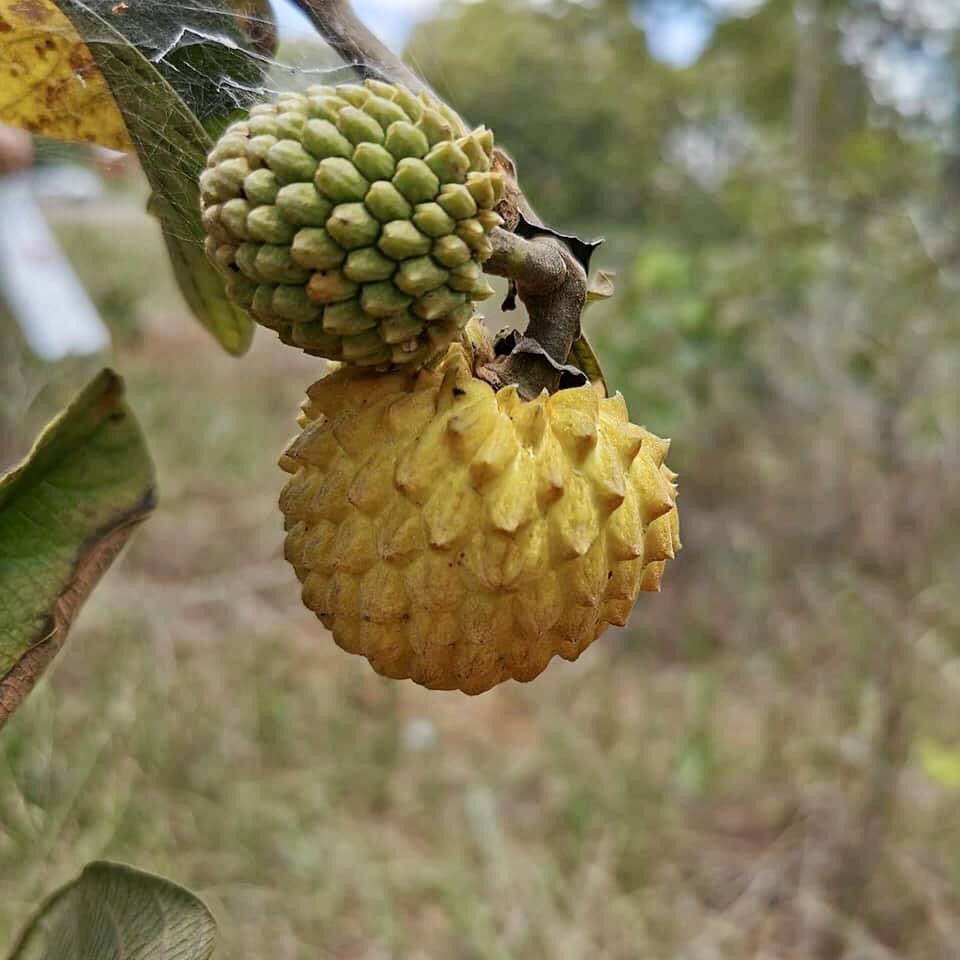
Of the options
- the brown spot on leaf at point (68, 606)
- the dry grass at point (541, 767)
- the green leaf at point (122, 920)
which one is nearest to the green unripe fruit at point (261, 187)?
the brown spot on leaf at point (68, 606)

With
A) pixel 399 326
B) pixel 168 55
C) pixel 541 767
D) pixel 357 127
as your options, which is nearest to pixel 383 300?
pixel 399 326

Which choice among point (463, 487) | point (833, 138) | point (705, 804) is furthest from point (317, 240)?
point (833, 138)

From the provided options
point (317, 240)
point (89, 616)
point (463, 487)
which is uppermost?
point (317, 240)

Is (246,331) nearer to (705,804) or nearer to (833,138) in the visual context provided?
(705,804)

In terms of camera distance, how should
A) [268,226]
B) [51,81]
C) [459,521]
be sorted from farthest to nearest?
[51,81]
[459,521]
[268,226]

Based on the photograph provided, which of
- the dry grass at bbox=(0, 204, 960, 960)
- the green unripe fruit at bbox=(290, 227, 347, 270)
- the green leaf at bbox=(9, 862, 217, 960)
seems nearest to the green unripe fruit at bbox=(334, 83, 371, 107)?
the green unripe fruit at bbox=(290, 227, 347, 270)

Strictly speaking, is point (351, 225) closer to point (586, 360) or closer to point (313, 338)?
point (313, 338)

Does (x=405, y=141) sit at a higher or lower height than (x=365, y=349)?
higher
